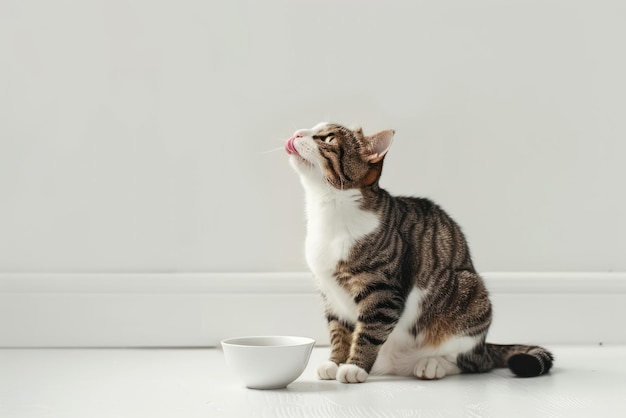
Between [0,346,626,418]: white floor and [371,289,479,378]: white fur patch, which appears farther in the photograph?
[371,289,479,378]: white fur patch

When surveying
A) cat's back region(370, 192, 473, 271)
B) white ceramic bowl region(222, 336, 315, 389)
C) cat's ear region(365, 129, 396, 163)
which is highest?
cat's ear region(365, 129, 396, 163)

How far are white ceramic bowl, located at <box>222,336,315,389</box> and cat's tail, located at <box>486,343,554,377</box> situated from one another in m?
0.52

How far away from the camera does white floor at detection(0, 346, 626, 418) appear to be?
140 centimetres

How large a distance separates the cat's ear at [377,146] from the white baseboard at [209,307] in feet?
2.12

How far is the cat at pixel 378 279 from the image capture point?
1.71 metres

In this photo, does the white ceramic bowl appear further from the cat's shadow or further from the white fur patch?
the white fur patch

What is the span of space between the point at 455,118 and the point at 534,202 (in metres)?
0.36

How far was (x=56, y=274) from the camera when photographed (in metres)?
2.29

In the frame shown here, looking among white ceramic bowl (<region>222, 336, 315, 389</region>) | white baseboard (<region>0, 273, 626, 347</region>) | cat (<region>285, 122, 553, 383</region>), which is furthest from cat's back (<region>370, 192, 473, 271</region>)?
white baseboard (<region>0, 273, 626, 347</region>)

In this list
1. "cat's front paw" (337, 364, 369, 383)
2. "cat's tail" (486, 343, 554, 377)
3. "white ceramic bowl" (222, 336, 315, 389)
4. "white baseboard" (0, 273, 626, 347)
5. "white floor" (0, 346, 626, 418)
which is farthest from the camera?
"white baseboard" (0, 273, 626, 347)

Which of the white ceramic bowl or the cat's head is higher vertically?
the cat's head

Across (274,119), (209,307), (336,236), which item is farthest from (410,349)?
(274,119)

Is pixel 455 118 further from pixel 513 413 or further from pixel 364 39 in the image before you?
pixel 513 413

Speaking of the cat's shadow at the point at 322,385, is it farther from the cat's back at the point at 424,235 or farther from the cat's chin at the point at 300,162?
the cat's chin at the point at 300,162
